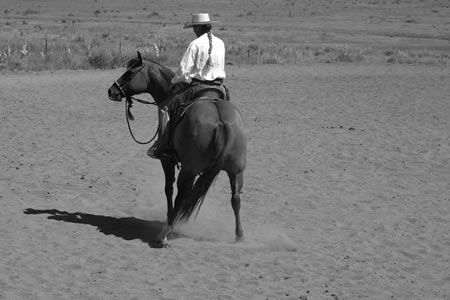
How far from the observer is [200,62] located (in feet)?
27.3

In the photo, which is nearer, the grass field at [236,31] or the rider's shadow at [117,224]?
the rider's shadow at [117,224]

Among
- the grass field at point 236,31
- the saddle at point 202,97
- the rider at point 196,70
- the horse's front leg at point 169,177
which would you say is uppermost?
the rider at point 196,70

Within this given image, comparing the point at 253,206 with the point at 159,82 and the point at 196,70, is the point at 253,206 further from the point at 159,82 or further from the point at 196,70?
the point at 196,70

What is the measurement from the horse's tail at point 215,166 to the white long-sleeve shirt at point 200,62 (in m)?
0.73

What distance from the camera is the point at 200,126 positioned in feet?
26.0

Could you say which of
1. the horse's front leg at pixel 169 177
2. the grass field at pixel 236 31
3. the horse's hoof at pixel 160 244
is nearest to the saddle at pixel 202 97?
the horse's front leg at pixel 169 177

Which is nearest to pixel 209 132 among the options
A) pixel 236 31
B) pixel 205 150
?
pixel 205 150

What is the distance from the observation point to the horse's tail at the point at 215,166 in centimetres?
782

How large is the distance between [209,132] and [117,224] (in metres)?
1.87

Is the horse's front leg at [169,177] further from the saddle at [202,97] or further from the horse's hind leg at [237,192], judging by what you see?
the horse's hind leg at [237,192]

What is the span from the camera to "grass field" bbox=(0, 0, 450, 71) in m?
25.7

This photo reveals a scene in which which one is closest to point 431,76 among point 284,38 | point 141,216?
point 141,216

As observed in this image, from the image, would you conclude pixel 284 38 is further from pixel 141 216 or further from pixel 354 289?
pixel 354 289

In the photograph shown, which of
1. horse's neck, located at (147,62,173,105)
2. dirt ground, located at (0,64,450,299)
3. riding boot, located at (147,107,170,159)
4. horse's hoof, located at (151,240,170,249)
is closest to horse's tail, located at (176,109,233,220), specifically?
horse's hoof, located at (151,240,170,249)
